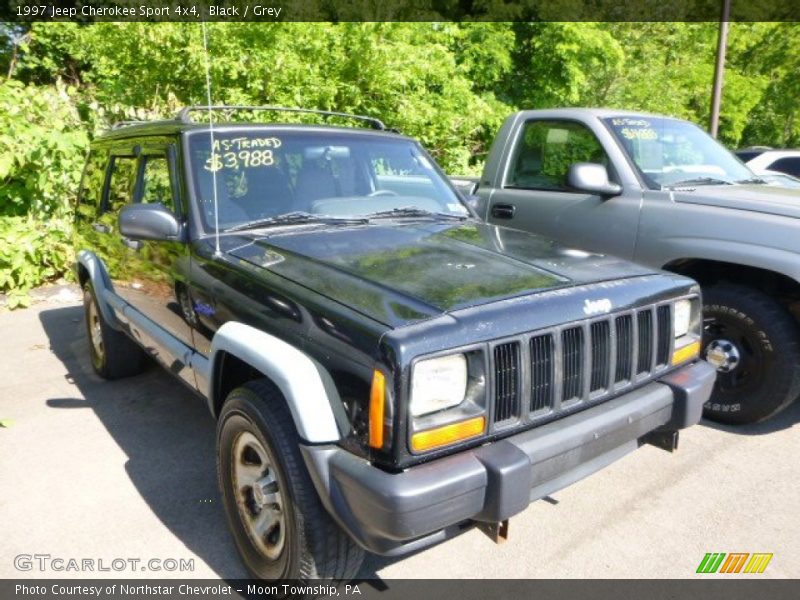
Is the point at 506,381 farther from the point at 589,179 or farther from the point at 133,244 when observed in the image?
the point at 133,244

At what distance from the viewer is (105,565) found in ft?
9.11

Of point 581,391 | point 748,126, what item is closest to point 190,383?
point 581,391

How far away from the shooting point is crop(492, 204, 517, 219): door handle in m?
5.00

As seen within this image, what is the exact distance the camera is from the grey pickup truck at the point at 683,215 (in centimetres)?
375

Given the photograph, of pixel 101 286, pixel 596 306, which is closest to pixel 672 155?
pixel 596 306

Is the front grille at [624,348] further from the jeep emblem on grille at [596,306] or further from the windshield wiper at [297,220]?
the windshield wiper at [297,220]

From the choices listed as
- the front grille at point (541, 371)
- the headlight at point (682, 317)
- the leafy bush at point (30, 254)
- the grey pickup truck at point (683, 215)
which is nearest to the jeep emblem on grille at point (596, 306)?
the front grille at point (541, 371)

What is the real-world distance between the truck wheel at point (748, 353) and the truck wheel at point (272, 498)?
2.75m

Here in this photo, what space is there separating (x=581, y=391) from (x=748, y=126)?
25.7m

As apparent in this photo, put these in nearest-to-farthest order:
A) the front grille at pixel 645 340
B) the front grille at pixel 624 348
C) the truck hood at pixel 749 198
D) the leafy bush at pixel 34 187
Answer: the front grille at pixel 624 348 < the front grille at pixel 645 340 < the truck hood at pixel 749 198 < the leafy bush at pixel 34 187

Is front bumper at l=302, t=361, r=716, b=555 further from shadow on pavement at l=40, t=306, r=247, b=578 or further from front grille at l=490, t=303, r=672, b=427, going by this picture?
shadow on pavement at l=40, t=306, r=247, b=578

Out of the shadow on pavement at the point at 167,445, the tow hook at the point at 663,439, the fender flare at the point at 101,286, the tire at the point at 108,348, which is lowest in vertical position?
the shadow on pavement at the point at 167,445

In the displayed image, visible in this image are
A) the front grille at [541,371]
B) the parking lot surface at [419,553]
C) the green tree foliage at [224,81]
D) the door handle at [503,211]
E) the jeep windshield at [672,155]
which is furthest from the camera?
the green tree foliage at [224,81]

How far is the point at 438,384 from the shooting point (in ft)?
6.78
